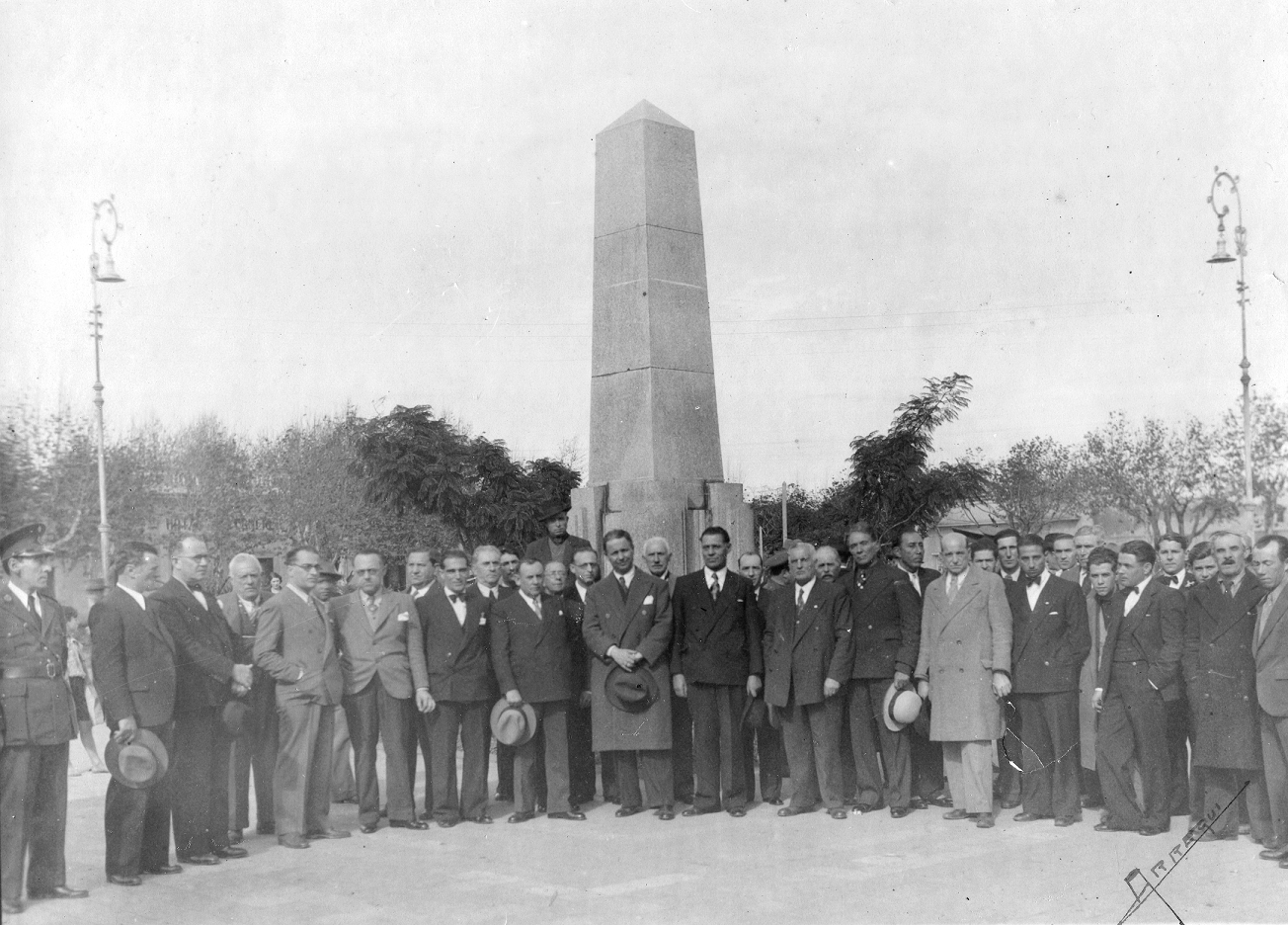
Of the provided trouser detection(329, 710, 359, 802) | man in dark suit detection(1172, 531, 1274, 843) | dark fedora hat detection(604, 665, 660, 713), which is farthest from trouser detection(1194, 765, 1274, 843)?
trouser detection(329, 710, 359, 802)

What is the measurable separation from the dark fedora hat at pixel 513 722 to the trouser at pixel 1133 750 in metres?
3.26

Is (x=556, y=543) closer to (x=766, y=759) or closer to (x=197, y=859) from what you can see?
(x=766, y=759)

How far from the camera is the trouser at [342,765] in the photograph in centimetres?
854

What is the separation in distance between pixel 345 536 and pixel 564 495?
5665 millimetres

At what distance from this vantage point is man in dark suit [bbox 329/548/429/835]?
25.5 feet

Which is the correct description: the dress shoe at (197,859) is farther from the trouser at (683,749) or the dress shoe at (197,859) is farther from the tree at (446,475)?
the tree at (446,475)

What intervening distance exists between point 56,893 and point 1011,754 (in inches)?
208

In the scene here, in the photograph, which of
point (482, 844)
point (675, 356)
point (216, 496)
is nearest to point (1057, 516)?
point (216, 496)

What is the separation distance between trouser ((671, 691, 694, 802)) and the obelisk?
5.11 feet

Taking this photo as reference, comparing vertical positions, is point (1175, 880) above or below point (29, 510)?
below

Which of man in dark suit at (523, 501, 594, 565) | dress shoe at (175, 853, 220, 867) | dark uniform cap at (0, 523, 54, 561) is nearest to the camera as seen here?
dark uniform cap at (0, 523, 54, 561)

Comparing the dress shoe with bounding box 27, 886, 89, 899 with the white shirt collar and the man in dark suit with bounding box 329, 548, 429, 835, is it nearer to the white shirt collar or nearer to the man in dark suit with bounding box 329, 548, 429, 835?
the white shirt collar

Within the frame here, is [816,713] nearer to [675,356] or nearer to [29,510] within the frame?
[675,356]

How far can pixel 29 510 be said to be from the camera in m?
25.9
